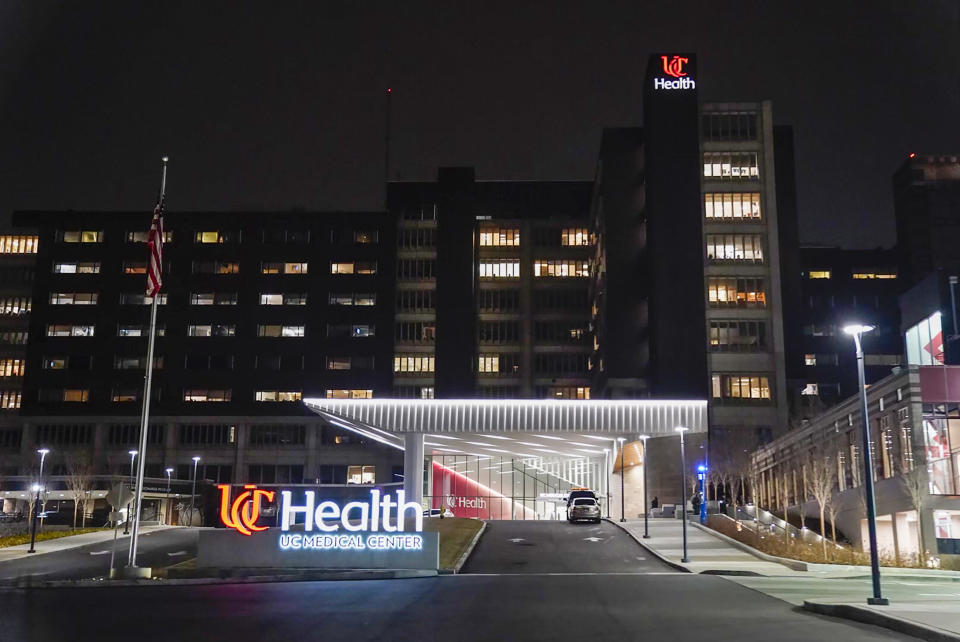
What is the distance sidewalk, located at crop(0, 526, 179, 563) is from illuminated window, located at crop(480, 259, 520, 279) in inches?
2965

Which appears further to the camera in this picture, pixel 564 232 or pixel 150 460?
pixel 564 232

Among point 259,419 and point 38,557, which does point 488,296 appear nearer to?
point 259,419

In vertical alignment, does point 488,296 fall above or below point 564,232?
below

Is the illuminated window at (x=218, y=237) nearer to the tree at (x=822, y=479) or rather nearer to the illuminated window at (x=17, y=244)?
the illuminated window at (x=17, y=244)

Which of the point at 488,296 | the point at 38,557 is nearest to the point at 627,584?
the point at 38,557

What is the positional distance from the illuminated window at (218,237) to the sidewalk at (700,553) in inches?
3138

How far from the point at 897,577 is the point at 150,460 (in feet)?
337

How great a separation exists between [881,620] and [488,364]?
4514 inches

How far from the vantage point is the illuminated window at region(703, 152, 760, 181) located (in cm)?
10575

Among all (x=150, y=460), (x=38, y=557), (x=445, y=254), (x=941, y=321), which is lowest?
(x=38, y=557)

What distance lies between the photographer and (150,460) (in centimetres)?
11875

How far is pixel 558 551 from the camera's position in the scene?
45.6m

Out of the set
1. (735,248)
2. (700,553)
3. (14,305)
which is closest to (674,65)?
(735,248)

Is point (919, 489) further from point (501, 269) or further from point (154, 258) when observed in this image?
point (501, 269)
